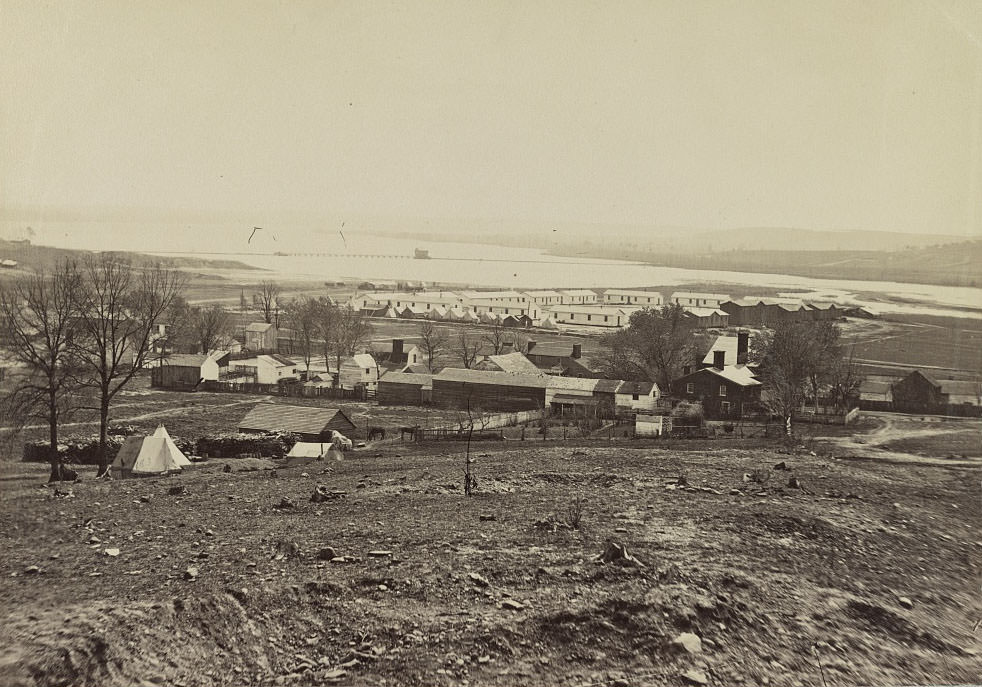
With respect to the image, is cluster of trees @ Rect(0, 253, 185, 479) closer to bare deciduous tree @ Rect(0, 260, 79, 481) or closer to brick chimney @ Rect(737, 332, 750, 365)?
bare deciduous tree @ Rect(0, 260, 79, 481)

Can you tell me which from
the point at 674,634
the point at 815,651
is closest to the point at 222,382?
the point at 674,634

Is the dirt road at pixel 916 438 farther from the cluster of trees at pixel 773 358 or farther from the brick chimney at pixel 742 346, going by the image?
the brick chimney at pixel 742 346

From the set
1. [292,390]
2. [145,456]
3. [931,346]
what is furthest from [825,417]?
[145,456]

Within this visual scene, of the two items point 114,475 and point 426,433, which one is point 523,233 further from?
point 114,475

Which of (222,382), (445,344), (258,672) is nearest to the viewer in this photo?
(258,672)

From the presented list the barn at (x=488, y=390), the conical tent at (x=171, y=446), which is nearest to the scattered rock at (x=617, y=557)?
the barn at (x=488, y=390)

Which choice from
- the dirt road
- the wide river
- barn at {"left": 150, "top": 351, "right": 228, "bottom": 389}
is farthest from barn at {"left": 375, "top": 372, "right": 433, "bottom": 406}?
the dirt road
